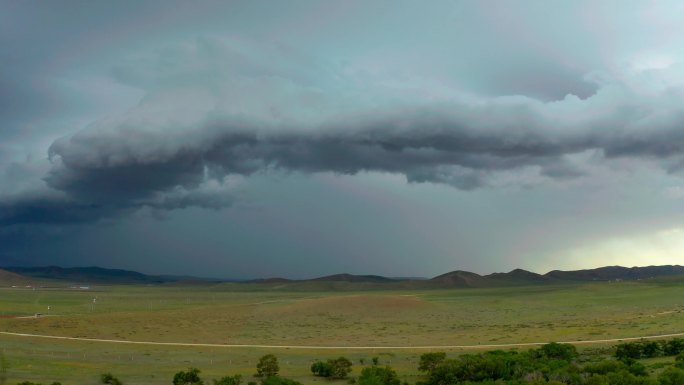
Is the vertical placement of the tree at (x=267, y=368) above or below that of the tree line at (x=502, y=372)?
below

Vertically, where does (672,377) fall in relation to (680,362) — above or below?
above

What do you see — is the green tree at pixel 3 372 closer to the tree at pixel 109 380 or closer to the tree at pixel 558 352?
the tree at pixel 109 380

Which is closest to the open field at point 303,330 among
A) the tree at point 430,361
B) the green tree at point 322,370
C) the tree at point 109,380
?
the green tree at point 322,370

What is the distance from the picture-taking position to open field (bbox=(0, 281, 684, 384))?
187ft

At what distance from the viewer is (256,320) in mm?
111250

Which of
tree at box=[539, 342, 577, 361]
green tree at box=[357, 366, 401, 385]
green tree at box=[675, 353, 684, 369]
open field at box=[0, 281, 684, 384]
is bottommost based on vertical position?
open field at box=[0, 281, 684, 384]

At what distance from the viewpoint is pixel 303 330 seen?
94.5 m

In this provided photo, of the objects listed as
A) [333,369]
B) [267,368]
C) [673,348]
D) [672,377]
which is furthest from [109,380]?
[673,348]

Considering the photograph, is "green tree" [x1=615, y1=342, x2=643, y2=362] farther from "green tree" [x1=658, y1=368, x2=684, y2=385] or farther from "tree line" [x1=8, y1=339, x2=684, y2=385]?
"green tree" [x1=658, y1=368, x2=684, y2=385]

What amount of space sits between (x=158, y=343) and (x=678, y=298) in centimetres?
11502

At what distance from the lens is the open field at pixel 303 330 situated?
187 feet

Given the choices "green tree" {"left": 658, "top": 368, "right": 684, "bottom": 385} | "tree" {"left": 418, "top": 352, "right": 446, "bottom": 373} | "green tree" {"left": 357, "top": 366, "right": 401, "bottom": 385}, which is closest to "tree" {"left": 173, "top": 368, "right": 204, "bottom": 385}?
"green tree" {"left": 357, "top": 366, "right": 401, "bottom": 385}

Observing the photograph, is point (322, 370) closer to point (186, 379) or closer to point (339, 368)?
point (339, 368)

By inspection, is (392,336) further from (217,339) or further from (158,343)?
(158,343)
